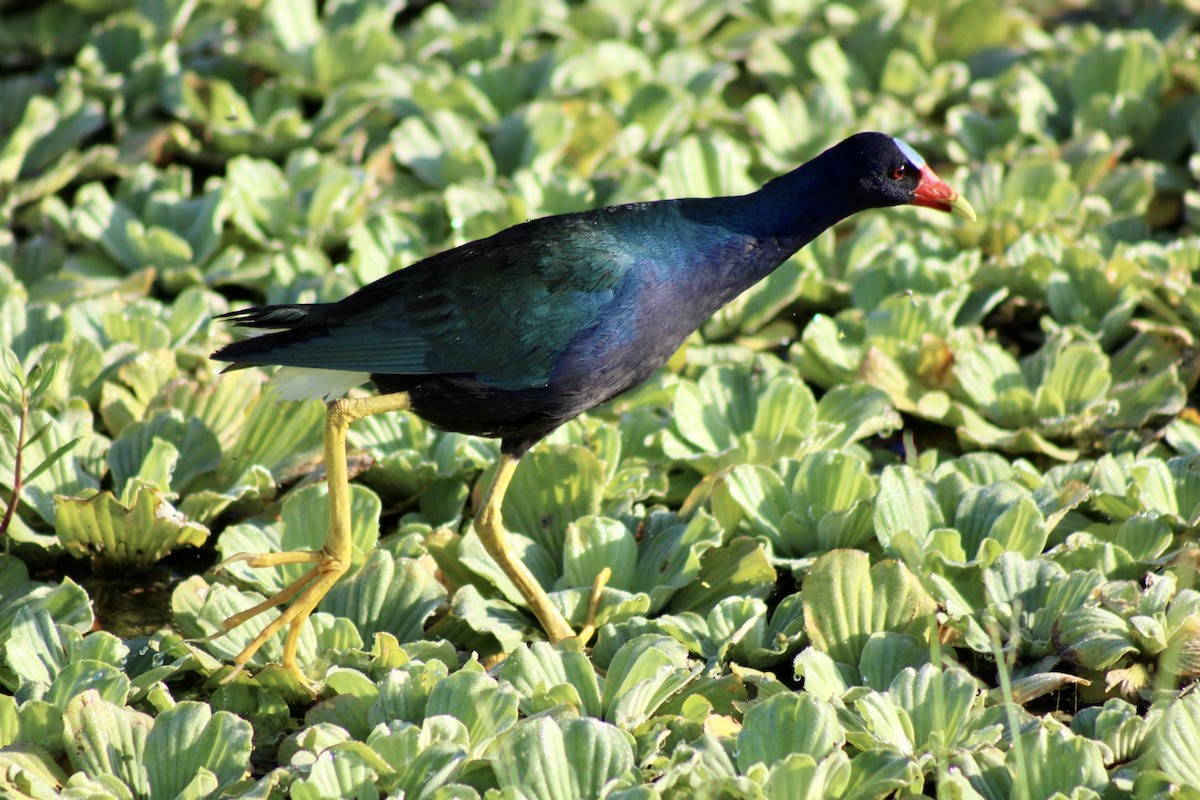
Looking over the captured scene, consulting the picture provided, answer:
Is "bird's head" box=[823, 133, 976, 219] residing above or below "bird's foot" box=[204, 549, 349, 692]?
above

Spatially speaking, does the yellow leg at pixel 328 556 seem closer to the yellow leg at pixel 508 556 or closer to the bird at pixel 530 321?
the bird at pixel 530 321

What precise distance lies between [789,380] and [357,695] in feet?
4.32

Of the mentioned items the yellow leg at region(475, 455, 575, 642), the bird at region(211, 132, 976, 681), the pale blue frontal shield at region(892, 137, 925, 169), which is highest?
the pale blue frontal shield at region(892, 137, 925, 169)

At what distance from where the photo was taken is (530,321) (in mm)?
2789

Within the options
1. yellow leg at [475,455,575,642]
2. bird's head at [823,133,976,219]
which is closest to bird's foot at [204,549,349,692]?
yellow leg at [475,455,575,642]

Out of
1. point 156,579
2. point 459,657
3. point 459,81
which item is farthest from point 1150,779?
point 459,81

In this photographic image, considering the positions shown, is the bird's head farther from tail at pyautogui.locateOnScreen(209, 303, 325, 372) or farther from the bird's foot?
the bird's foot

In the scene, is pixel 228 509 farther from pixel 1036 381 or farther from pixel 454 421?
pixel 1036 381

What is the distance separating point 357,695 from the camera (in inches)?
98.8

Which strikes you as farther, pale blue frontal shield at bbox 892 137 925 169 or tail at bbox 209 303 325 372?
pale blue frontal shield at bbox 892 137 925 169

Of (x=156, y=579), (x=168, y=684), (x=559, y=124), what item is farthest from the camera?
(x=559, y=124)

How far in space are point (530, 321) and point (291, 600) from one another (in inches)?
29.4

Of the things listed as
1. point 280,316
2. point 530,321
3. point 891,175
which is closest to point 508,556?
point 530,321

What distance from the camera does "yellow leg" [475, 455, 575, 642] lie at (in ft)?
9.15
